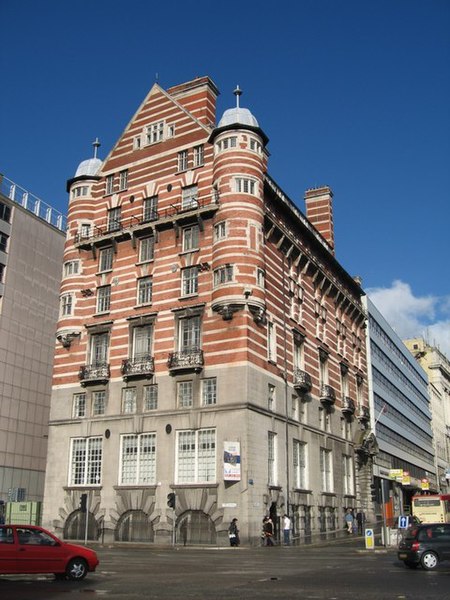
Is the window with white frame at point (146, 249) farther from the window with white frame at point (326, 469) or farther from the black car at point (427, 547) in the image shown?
the black car at point (427, 547)

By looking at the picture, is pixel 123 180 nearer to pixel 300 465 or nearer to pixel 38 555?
pixel 300 465

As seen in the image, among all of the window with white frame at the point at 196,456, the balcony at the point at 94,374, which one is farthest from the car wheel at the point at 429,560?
the balcony at the point at 94,374

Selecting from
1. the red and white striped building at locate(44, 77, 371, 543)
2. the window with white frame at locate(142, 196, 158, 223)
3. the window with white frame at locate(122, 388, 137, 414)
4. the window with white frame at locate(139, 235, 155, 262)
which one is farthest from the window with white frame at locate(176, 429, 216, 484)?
the window with white frame at locate(142, 196, 158, 223)

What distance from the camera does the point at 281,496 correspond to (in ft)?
152

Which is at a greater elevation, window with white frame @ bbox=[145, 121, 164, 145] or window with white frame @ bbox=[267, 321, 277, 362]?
window with white frame @ bbox=[145, 121, 164, 145]

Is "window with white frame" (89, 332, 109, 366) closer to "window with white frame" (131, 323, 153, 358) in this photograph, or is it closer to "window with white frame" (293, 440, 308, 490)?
"window with white frame" (131, 323, 153, 358)

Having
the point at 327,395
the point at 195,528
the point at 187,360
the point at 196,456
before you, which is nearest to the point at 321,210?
the point at 327,395

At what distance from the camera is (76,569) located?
65.5 feet

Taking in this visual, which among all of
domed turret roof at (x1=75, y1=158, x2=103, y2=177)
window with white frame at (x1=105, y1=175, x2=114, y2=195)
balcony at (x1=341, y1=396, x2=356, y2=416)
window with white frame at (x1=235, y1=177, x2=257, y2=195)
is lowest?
balcony at (x1=341, y1=396, x2=356, y2=416)

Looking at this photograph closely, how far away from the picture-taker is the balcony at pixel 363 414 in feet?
218

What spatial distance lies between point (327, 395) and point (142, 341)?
17.1 meters

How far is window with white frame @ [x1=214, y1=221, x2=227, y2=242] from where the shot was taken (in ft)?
154

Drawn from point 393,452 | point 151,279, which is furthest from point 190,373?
point 393,452

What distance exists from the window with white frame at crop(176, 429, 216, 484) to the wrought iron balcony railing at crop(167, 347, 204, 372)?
14.1 ft
